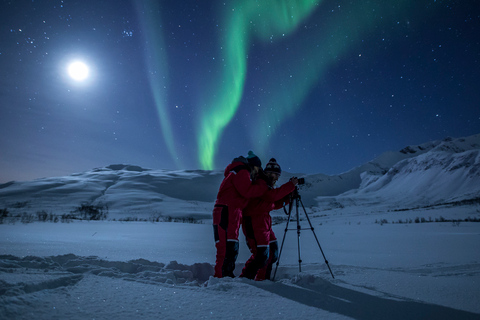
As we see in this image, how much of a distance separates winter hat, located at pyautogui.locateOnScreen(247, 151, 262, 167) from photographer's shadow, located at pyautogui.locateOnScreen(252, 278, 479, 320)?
5.73ft

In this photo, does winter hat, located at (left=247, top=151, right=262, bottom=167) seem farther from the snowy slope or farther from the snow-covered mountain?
the snowy slope

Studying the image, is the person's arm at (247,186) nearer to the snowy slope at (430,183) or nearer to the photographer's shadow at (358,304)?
the photographer's shadow at (358,304)

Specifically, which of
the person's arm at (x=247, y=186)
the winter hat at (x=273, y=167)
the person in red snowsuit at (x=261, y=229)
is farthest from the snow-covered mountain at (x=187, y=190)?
the person's arm at (x=247, y=186)

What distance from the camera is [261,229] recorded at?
3.61 metres

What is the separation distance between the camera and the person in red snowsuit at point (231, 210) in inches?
136

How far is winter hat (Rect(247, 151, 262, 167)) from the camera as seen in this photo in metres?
3.85

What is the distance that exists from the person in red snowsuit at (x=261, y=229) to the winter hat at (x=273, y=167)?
24 cm

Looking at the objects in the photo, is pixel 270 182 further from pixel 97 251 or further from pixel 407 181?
pixel 407 181

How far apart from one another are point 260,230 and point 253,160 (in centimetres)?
100

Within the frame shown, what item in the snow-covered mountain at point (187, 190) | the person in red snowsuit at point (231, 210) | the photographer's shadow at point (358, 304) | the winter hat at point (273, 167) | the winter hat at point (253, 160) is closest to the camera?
the photographer's shadow at point (358, 304)

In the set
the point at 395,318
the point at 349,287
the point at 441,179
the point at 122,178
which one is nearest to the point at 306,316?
the point at 395,318

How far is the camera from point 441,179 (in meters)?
79.2

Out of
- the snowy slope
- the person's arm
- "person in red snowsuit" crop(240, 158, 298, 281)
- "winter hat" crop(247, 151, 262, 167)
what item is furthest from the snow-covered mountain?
the person's arm

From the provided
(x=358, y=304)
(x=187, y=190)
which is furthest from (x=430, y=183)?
(x=358, y=304)
